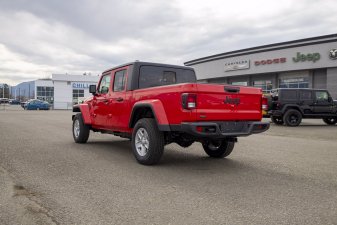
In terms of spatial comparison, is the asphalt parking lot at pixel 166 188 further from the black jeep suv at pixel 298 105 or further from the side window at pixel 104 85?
the black jeep suv at pixel 298 105

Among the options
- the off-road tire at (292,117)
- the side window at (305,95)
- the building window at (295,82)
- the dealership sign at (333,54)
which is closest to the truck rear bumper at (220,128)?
the off-road tire at (292,117)

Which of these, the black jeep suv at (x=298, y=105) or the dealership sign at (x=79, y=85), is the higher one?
the dealership sign at (x=79, y=85)

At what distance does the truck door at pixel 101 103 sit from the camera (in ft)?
28.2

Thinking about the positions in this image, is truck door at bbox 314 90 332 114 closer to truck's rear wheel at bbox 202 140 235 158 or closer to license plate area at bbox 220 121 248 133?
truck's rear wheel at bbox 202 140 235 158

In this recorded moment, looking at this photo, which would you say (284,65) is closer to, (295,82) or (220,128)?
(295,82)

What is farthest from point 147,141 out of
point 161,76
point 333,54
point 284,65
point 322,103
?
point 284,65

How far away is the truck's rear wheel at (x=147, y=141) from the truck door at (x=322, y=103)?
1432cm

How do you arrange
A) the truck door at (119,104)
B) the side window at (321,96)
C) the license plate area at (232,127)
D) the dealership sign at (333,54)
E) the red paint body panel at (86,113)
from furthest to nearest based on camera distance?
the dealership sign at (333,54) → the side window at (321,96) → the red paint body panel at (86,113) → the truck door at (119,104) → the license plate area at (232,127)

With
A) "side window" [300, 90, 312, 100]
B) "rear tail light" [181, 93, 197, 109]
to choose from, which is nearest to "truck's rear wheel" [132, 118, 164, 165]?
"rear tail light" [181, 93, 197, 109]

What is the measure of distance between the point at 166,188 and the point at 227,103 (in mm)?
2081

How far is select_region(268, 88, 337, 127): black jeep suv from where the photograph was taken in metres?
18.2

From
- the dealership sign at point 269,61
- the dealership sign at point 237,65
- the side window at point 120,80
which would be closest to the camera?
the side window at point 120,80

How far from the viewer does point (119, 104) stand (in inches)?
309

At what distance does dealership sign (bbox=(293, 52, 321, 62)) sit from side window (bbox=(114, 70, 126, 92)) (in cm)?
3300
